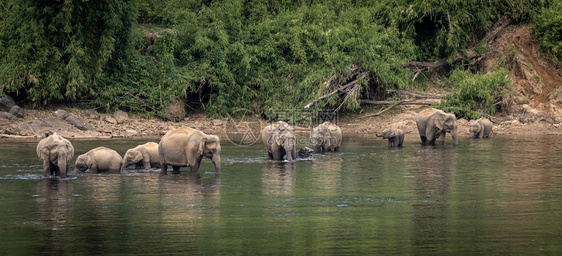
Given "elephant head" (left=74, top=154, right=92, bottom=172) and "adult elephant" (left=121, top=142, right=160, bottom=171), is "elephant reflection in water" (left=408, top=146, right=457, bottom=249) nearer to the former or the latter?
"adult elephant" (left=121, top=142, right=160, bottom=171)

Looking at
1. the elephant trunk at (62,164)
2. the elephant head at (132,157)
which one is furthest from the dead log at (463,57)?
the elephant trunk at (62,164)

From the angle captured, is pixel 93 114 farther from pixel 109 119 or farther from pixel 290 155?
pixel 290 155

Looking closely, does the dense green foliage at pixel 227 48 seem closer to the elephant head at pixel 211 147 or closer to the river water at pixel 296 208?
the river water at pixel 296 208

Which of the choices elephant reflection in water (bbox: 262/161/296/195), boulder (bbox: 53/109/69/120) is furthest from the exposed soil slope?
elephant reflection in water (bbox: 262/161/296/195)

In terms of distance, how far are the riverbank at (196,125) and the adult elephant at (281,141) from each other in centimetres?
1189

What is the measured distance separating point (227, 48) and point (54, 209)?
28070mm

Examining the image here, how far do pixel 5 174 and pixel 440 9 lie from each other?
94.4 ft

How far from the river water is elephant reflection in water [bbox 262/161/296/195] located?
3 cm

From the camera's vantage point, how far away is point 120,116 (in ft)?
123

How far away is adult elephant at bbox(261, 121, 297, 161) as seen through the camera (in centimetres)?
2258

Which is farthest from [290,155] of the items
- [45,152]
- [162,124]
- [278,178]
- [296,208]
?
[162,124]

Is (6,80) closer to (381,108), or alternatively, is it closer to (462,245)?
(381,108)

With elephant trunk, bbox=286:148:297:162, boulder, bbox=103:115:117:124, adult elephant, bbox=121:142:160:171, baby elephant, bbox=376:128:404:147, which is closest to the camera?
adult elephant, bbox=121:142:160:171

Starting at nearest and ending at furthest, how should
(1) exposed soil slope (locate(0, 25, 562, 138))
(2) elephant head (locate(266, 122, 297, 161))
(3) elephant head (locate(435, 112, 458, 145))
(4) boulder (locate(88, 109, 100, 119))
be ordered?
1. (2) elephant head (locate(266, 122, 297, 161))
2. (3) elephant head (locate(435, 112, 458, 145))
3. (1) exposed soil slope (locate(0, 25, 562, 138))
4. (4) boulder (locate(88, 109, 100, 119))
